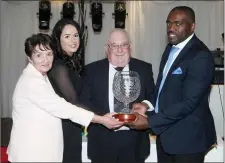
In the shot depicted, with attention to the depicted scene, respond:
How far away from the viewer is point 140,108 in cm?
233

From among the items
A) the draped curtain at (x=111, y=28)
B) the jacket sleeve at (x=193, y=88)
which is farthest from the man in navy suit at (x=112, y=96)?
the draped curtain at (x=111, y=28)

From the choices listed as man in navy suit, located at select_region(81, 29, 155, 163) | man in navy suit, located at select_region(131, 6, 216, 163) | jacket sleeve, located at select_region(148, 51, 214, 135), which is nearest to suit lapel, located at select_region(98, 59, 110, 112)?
man in navy suit, located at select_region(81, 29, 155, 163)

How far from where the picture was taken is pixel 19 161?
178 cm

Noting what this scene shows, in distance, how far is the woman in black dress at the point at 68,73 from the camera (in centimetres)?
211

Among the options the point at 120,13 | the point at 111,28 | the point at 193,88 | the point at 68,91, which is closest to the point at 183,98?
the point at 193,88

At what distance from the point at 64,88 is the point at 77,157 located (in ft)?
1.79

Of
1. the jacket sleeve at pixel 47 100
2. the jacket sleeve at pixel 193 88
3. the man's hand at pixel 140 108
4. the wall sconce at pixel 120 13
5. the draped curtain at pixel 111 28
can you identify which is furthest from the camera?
the draped curtain at pixel 111 28

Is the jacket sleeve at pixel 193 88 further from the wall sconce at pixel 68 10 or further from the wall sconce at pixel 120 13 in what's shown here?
the wall sconce at pixel 120 13

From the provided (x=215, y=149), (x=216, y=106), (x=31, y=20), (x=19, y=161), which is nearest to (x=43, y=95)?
(x=19, y=161)

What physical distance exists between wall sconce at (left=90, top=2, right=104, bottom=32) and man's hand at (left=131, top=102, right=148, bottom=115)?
3.77 meters

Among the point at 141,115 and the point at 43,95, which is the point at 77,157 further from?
the point at 43,95

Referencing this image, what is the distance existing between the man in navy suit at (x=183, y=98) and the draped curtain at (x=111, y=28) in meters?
4.62

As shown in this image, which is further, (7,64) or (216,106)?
(7,64)

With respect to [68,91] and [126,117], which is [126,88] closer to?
[126,117]
